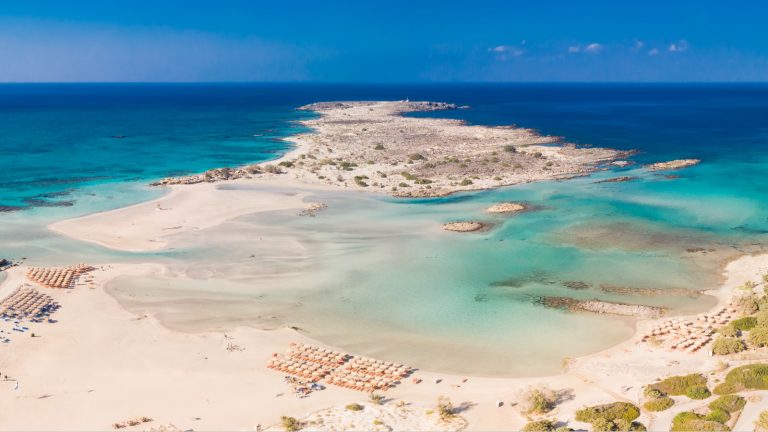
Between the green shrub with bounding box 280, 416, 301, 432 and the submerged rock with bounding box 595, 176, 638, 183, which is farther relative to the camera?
the submerged rock with bounding box 595, 176, 638, 183

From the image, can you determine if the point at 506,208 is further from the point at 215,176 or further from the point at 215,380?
the point at 215,380

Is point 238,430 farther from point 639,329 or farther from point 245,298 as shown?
point 639,329

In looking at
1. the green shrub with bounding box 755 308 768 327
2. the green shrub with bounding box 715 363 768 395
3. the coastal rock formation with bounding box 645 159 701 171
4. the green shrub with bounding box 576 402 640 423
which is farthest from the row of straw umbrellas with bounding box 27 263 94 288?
the coastal rock formation with bounding box 645 159 701 171

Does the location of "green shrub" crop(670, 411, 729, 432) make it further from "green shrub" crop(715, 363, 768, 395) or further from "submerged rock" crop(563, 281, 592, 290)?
"submerged rock" crop(563, 281, 592, 290)

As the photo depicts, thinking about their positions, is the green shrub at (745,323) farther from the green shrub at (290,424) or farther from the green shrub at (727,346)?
the green shrub at (290,424)

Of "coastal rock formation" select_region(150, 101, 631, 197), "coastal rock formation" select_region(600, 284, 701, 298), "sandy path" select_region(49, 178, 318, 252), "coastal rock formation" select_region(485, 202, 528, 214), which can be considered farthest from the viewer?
"coastal rock formation" select_region(150, 101, 631, 197)

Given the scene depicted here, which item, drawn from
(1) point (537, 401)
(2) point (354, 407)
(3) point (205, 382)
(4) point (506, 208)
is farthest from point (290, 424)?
(4) point (506, 208)
